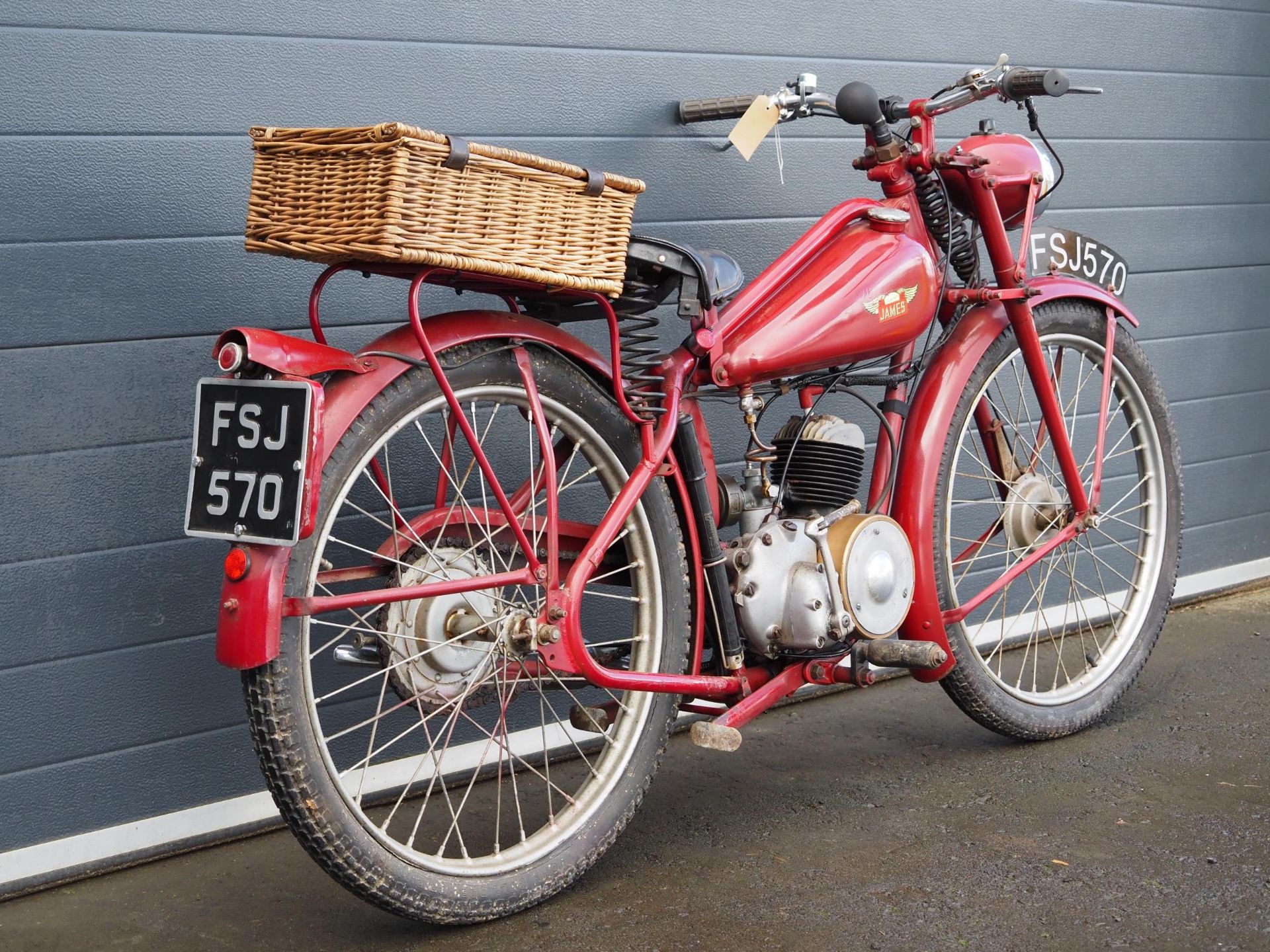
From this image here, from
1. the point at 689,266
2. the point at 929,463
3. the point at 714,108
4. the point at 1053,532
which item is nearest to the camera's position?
the point at 689,266

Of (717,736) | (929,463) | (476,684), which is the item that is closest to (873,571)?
(929,463)

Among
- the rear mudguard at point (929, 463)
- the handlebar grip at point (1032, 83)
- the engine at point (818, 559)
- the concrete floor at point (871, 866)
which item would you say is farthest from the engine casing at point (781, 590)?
the handlebar grip at point (1032, 83)

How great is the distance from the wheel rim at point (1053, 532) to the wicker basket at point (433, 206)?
1.09 meters

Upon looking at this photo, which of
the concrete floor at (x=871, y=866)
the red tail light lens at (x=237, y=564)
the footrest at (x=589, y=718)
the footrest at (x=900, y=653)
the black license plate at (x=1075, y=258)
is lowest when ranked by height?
the concrete floor at (x=871, y=866)

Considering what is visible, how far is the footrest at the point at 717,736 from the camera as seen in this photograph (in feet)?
8.16

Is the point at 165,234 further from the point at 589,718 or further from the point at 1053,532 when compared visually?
the point at 1053,532

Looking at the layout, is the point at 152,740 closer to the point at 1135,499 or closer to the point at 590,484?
the point at 590,484

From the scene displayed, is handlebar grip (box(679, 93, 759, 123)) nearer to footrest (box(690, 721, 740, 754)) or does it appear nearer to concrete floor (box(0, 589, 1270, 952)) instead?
footrest (box(690, 721, 740, 754))

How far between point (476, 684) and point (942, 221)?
55.0 inches

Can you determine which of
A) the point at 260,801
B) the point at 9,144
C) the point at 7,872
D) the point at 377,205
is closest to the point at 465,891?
the point at 260,801

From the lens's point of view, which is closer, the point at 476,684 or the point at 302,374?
the point at 302,374

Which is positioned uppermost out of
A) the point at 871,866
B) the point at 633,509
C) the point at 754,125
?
the point at 754,125

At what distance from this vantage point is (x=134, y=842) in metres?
2.71

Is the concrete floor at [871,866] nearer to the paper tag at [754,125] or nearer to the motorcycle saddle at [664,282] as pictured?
the motorcycle saddle at [664,282]
